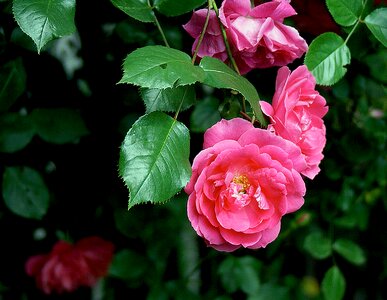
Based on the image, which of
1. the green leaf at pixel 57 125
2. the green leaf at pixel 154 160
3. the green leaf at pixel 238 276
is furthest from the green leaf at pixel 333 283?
the green leaf at pixel 154 160

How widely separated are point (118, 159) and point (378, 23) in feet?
1.32

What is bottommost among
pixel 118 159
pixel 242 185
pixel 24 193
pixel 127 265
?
pixel 127 265

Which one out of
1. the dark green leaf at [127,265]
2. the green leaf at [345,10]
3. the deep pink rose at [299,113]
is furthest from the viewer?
the dark green leaf at [127,265]

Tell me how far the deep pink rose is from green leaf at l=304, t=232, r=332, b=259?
2.26ft

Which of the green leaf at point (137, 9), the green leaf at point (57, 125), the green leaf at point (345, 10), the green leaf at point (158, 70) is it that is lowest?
the green leaf at point (57, 125)

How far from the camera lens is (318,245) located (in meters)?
1.42

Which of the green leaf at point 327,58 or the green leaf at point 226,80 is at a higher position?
the green leaf at point 226,80

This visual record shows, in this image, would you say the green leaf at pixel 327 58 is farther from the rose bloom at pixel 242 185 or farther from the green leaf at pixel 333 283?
the green leaf at pixel 333 283

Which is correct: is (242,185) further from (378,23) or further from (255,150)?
(378,23)

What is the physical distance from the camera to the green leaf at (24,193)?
1129 millimetres

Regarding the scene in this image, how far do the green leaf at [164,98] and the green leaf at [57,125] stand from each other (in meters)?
0.52

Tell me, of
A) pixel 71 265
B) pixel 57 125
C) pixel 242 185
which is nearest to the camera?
pixel 242 185

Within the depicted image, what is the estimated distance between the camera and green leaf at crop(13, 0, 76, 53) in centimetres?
65

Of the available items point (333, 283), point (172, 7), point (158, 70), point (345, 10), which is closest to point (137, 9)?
point (172, 7)
